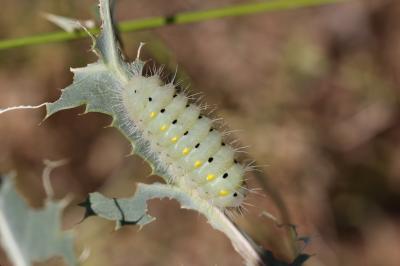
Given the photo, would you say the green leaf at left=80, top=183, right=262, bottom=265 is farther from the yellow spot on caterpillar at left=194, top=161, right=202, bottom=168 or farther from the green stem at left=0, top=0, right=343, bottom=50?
the green stem at left=0, top=0, right=343, bottom=50

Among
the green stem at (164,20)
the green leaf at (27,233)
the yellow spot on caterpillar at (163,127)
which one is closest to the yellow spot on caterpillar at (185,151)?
the yellow spot on caterpillar at (163,127)

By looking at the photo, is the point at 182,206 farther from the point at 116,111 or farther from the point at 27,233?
the point at 27,233

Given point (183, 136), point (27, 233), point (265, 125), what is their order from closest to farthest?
1. point (27, 233)
2. point (183, 136)
3. point (265, 125)

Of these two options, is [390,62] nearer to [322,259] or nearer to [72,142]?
[322,259]

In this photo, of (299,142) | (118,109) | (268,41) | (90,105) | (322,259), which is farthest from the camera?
(268,41)

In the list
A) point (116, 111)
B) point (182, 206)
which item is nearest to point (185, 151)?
point (182, 206)

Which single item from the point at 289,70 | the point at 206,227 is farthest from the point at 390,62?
the point at 206,227
